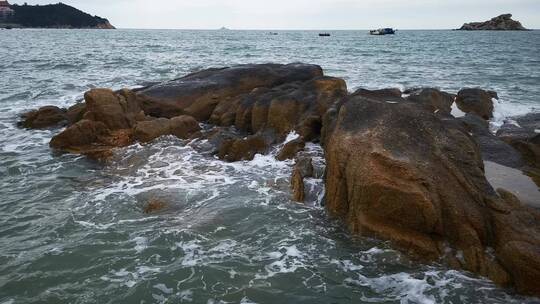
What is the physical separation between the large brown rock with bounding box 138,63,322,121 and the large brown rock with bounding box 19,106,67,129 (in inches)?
117

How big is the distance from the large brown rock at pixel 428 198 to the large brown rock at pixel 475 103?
814cm

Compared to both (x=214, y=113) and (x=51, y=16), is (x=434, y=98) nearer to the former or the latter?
(x=214, y=113)

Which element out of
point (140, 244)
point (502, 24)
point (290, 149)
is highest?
point (502, 24)

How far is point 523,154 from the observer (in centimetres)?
1030

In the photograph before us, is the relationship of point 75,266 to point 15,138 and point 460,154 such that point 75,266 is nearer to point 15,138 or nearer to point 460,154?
point 460,154

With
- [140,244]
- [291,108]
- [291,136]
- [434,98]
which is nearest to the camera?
[140,244]

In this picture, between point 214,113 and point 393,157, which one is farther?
point 214,113

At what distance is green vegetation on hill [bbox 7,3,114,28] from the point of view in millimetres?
143625

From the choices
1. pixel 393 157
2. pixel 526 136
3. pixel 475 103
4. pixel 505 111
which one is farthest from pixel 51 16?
pixel 393 157

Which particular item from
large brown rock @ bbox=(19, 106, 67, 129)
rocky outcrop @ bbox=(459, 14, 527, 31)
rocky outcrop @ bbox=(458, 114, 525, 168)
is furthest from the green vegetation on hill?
rocky outcrop @ bbox=(458, 114, 525, 168)

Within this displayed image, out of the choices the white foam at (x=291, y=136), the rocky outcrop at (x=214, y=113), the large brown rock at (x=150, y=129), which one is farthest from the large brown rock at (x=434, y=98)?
the large brown rock at (x=150, y=129)

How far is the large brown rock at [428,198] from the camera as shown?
21.6 ft

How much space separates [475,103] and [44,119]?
15.3 meters

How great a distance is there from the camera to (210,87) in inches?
643
